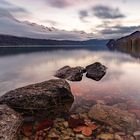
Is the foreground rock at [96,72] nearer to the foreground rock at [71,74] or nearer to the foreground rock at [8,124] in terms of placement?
the foreground rock at [71,74]

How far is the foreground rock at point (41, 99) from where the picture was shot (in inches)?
635

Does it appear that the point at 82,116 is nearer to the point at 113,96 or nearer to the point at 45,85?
the point at 45,85

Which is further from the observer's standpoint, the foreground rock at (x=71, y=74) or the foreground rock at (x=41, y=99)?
the foreground rock at (x=71, y=74)

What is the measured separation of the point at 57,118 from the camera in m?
15.7

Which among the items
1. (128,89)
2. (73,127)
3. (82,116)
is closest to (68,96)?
(82,116)

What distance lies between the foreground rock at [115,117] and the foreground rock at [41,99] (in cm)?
217

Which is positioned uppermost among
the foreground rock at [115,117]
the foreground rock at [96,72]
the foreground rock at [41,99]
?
the foreground rock at [41,99]

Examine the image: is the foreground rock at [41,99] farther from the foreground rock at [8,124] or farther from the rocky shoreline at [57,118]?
the foreground rock at [8,124]

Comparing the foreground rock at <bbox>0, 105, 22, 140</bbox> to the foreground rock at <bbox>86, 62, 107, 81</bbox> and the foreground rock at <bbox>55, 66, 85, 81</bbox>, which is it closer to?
the foreground rock at <bbox>55, 66, 85, 81</bbox>

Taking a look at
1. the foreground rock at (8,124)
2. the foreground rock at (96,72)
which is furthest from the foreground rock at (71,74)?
the foreground rock at (8,124)

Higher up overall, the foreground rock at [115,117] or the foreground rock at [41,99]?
the foreground rock at [41,99]

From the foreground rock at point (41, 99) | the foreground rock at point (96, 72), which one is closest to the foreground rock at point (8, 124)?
the foreground rock at point (41, 99)

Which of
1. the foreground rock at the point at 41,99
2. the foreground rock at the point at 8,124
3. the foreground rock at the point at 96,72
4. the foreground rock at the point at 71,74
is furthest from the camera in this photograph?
the foreground rock at the point at 96,72

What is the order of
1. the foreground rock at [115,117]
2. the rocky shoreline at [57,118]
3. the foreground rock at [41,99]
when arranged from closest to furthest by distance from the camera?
the rocky shoreline at [57,118], the foreground rock at [115,117], the foreground rock at [41,99]
